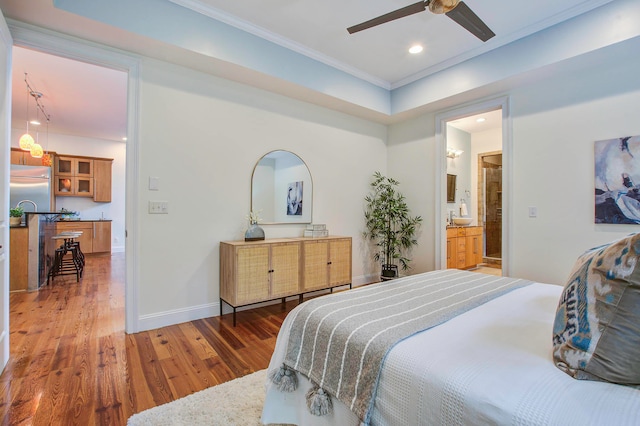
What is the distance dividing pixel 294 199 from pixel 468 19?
246cm

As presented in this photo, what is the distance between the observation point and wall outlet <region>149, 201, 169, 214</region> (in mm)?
2736

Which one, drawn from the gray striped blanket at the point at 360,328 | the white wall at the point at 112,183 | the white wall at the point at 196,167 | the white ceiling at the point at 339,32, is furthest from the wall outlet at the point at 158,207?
the white wall at the point at 112,183

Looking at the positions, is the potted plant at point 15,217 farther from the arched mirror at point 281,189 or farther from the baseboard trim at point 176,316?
the arched mirror at point 281,189

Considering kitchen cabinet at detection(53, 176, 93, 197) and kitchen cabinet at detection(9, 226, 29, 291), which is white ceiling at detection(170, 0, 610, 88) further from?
kitchen cabinet at detection(53, 176, 93, 197)

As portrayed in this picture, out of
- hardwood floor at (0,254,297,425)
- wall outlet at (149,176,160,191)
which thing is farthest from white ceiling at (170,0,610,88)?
hardwood floor at (0,254,297,425)

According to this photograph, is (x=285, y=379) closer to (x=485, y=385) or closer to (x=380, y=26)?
(x=485, y=385)

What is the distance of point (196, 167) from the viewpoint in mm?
2986

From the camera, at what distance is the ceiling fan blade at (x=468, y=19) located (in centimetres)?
202

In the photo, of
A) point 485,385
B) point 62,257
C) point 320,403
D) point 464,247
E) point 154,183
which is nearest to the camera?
point 485,385

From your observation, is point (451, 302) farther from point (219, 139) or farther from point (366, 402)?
point (219, 139)

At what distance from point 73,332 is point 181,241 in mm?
1165

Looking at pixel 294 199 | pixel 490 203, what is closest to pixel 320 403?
pixel 294 199

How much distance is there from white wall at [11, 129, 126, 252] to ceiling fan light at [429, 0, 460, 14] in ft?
25.8

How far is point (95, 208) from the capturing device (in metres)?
7.24
